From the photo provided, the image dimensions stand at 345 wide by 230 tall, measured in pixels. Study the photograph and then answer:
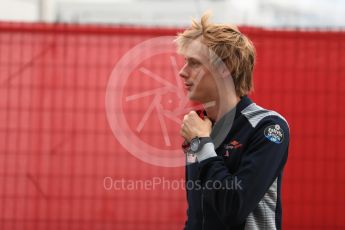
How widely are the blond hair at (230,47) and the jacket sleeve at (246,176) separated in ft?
0.91

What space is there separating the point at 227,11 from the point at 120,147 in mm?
10876

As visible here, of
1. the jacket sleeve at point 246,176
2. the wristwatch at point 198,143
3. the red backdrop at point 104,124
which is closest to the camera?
the jacket sleeve at point 246,176

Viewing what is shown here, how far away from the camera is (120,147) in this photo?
206 inches

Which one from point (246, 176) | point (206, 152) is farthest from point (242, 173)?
point (206, 152)

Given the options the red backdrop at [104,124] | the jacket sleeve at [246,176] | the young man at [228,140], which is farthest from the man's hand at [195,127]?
the red backdrop at [104,124]

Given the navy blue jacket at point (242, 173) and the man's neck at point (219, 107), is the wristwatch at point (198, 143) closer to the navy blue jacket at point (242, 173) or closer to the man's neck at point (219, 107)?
the navy blue jacket at point (242, 173)

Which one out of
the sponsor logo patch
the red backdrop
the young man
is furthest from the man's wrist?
the red backdrop

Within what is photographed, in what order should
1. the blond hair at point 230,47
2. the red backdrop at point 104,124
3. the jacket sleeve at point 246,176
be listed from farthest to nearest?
1. the red backdrop at point 104,124
2. the blond hair at point 230,47
3. the jacket sleeve at point 246,176

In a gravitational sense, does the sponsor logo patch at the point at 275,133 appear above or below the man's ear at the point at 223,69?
below

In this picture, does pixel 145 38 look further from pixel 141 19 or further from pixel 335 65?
pixel 141 19

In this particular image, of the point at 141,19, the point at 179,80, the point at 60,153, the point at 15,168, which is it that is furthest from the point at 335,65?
the point at 141,19

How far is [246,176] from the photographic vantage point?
242 centimetres

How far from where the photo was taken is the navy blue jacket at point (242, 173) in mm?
2416

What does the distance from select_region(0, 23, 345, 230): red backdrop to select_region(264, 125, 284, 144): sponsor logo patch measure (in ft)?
8.76
